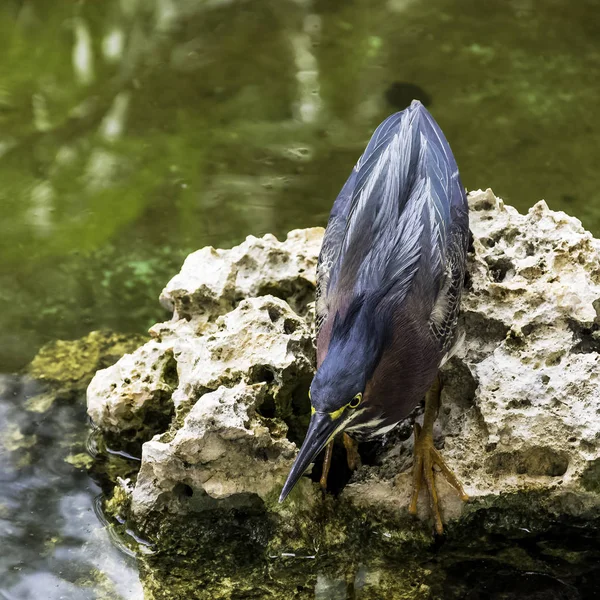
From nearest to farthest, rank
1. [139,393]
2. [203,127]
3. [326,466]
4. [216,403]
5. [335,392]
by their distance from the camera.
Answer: [335,392]
[216,403]
[326,466]
[139,393]
[203,127]

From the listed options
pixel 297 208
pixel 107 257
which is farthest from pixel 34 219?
pixel 297 208

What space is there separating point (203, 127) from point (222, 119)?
0.15 m

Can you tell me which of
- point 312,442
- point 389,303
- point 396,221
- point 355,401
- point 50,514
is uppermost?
point 396,221

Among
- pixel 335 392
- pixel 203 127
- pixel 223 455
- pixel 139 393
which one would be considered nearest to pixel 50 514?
pixel 139 393

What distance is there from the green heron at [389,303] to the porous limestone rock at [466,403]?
120 mm

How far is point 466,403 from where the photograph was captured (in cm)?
333

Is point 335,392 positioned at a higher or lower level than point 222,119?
lower

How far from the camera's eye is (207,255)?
3693mm

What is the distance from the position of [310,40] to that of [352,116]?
0.98 meters

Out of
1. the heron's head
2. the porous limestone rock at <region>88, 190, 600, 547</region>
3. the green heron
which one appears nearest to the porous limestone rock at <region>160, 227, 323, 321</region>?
the porous limestone rock at <region>88, 190, 600, 547</region>

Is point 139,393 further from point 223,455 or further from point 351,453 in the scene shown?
point 351,453

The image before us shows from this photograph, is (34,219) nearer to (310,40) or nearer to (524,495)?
(310,40)

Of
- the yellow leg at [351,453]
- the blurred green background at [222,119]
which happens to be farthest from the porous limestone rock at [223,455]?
the blurred green background at [222,119]

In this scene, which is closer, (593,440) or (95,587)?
(593,440)
